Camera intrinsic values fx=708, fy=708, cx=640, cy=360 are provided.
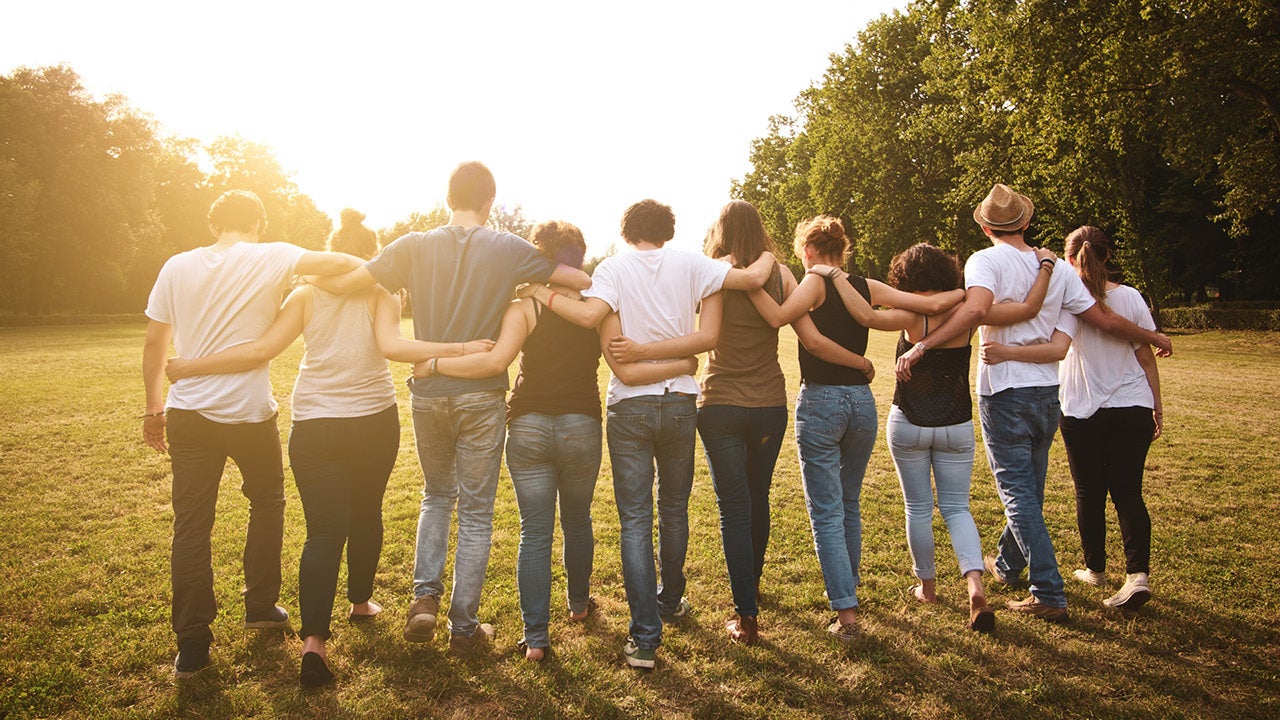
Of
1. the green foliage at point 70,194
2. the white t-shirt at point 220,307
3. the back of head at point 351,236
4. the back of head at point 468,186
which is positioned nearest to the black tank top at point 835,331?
the back of head at point 468,186

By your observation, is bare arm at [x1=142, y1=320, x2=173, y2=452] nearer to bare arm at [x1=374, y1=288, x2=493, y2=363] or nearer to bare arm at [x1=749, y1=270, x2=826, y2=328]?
bare arm at [x1=374, y1=288, x2=493, y2=363]

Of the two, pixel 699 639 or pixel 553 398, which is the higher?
pixel 553 398

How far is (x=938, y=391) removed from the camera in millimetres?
4254

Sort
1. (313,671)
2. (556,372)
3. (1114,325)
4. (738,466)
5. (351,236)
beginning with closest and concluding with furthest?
(313,671) < (556,372) < (738,466) < (351,236) < (1114,325)

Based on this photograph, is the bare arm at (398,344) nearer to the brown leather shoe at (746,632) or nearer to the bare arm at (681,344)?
the bare arm at (681,344)

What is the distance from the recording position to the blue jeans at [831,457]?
4.04m

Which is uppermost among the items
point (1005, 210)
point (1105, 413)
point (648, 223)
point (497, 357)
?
point (1005, 210)

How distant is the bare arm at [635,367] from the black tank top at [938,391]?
1454mm

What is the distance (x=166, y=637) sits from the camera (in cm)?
404

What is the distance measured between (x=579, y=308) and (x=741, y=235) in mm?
1119

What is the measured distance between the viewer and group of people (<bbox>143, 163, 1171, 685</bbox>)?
12.1 ft

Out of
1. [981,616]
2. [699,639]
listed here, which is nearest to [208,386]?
[699,639]

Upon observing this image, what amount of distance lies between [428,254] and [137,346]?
26.9 metres

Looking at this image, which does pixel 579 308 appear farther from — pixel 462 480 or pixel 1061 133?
pixel 1061 133
